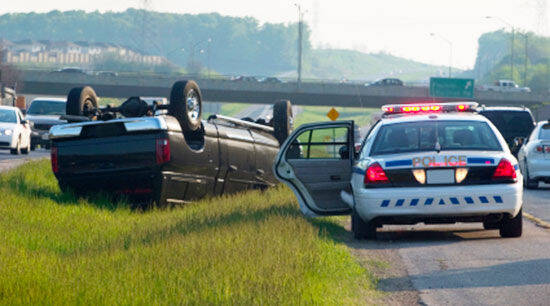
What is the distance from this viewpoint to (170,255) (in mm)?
9352

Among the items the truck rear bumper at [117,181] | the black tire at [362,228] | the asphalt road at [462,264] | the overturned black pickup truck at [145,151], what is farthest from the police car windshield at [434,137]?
the truck rear bumper at [117,181]

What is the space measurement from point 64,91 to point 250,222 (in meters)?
101

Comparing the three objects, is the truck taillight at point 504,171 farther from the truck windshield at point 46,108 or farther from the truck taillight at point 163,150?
the truck windshield at point 46,108

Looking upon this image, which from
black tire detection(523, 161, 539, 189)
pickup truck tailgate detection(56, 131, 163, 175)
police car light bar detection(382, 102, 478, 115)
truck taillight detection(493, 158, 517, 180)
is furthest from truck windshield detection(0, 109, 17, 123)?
truck taillight detection(493, 158, 517, 180)

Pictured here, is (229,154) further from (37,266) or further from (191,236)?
(37,266)

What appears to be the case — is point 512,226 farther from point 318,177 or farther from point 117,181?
point 117,181

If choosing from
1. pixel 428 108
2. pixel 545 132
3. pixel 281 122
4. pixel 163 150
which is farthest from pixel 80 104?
pixel 545 132

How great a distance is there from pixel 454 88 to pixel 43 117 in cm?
6209

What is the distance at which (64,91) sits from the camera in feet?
364

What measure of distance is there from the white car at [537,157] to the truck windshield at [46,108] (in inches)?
797

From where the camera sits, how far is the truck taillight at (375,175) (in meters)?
11.7

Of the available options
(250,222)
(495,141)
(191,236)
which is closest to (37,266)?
(191,236)

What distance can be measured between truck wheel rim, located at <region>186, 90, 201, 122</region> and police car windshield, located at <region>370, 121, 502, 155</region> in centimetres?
392

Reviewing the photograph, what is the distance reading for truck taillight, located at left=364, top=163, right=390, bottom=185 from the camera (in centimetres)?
1170
